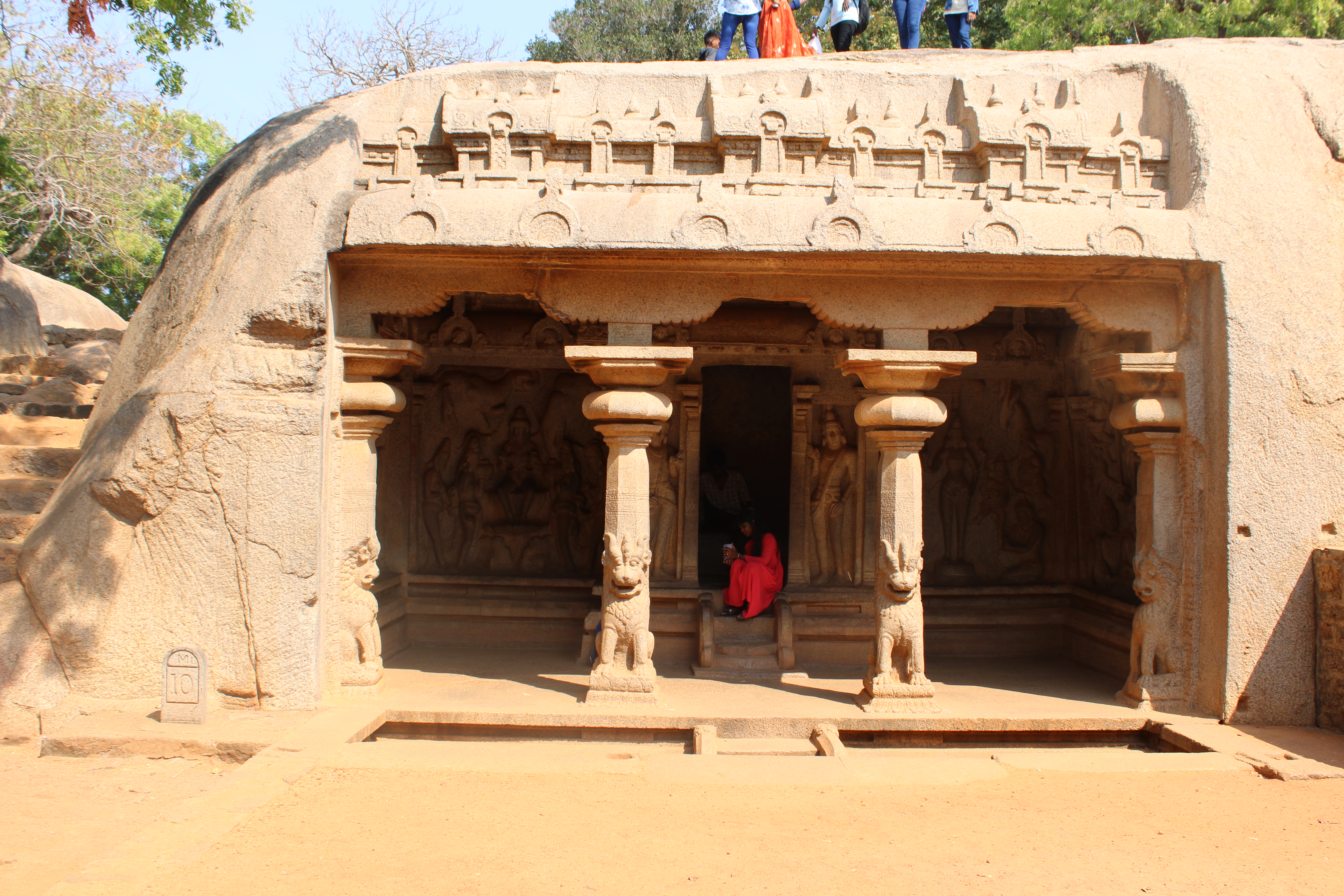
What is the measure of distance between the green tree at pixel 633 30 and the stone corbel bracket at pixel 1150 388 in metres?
18.6

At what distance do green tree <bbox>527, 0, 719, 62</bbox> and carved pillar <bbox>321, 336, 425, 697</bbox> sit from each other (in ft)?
60.1

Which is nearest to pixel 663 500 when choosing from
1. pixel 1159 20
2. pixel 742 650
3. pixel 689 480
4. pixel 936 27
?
pixel 689 480

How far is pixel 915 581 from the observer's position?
6133 mm

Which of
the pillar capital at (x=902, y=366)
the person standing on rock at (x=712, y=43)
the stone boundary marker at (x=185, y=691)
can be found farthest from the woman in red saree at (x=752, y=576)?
the person standing on rock at (x=712, y=43)

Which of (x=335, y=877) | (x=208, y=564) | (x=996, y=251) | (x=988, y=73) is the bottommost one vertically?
(x=335, y=877)

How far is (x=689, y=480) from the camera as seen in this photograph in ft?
26.6

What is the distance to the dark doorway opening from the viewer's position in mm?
11391

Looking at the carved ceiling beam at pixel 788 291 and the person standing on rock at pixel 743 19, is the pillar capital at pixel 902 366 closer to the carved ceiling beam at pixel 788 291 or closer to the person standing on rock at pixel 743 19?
the carved ceiling beam at pixel 788 291

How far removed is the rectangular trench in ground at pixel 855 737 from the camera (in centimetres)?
593

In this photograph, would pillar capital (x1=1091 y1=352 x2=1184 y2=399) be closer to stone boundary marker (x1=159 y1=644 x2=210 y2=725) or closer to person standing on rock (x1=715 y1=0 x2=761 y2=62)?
person standing on rock (x1=715 y1=0 x2=761 y2=62)

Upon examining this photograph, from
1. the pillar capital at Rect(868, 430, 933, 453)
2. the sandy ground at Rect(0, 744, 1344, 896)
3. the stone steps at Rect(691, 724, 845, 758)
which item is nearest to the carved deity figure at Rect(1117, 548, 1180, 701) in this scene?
the sandy ground at Rect(0, 744, 1344, 896)

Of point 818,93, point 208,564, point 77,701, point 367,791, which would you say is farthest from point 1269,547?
point 77,701

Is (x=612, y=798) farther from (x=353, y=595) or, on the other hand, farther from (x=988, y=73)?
(x=988, y=73)

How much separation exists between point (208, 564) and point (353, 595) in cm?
93
